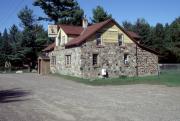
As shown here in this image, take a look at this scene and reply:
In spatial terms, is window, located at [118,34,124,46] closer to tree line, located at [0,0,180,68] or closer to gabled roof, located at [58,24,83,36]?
gabled roof, located at [58,24,83,36]

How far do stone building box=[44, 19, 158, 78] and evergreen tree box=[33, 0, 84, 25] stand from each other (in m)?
23.5

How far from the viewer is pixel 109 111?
14547 mm

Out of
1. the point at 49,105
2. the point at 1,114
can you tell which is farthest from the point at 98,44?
the point at 1,114

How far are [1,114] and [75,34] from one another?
30.1 meters

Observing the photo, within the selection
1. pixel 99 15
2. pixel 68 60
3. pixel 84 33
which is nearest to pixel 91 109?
pixel 84 33

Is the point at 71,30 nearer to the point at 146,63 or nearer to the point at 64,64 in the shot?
the point at 64,64

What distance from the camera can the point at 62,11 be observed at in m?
68.8

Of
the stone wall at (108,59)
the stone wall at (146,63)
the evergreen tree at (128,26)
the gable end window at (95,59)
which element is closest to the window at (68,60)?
the gable end window at (95,59)

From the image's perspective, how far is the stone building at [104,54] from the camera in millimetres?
38562

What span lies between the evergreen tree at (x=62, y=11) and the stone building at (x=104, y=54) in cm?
2355

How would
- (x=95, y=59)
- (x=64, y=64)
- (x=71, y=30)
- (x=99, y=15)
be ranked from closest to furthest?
(x=95, y=59) < (x=64, y=64) < (x=71, y=30) < (x=99, y=15)

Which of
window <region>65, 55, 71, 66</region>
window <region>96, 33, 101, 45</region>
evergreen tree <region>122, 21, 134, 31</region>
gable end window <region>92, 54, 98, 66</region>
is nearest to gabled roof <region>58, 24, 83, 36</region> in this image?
window <region>65, 55, 71, 66</region>

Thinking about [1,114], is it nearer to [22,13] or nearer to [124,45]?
[124,45]

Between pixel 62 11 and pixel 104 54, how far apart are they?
103ft
